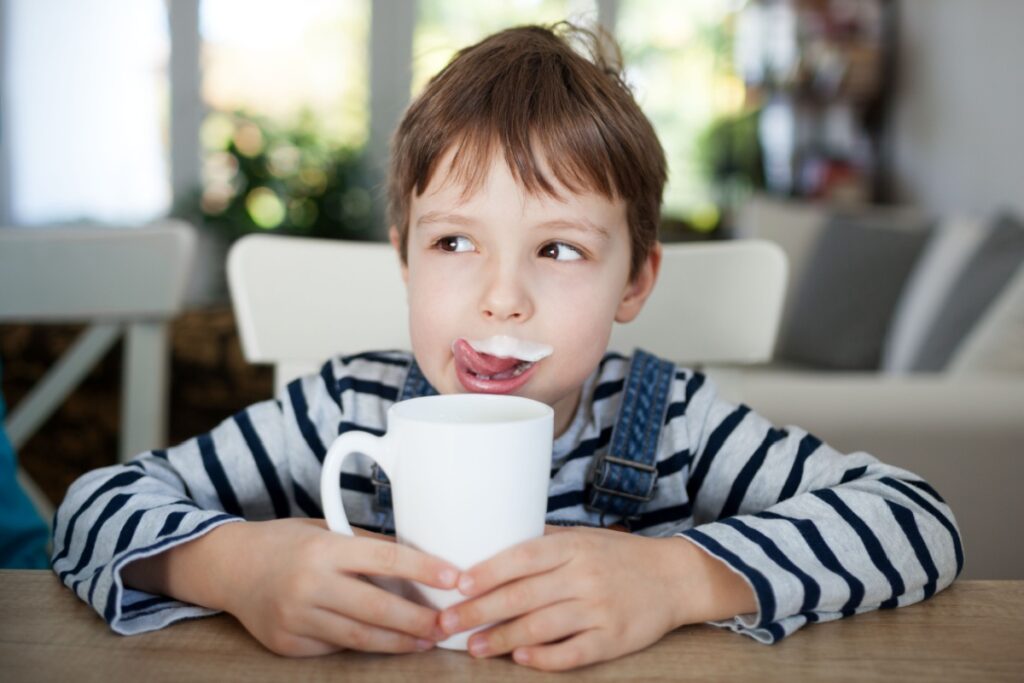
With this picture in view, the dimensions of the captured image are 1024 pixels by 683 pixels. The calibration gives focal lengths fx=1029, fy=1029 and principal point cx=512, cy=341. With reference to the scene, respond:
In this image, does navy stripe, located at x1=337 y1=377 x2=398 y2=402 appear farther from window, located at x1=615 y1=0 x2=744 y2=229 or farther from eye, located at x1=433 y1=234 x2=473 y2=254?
window, located at x1=615 y1=0 x2=744 y2=229

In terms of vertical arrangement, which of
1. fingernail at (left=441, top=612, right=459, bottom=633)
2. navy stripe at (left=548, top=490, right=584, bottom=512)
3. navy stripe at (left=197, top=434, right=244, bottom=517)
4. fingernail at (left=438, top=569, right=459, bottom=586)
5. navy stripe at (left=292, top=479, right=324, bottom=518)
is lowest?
navy stripe at (left=292, top=479, right=324, bottom=518)

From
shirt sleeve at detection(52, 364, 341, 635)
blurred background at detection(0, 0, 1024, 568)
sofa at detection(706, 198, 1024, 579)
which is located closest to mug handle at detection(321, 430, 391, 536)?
shirt sleeve at detection(52, 364, 341, 635)

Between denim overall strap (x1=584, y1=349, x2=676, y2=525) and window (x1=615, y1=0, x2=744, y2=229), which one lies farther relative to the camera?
window (x1=615, y1=0, x2=744, y2=229)

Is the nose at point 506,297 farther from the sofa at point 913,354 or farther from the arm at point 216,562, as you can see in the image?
the sofa at point 913,354

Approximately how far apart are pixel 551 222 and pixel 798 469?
0.29m

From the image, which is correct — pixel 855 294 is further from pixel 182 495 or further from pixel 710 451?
pixel 182 495

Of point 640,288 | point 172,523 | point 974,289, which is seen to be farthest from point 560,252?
point 974,289

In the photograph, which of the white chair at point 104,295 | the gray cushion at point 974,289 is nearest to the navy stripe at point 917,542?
the white chair at point 104,295

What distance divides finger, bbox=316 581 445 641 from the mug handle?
0.13ft

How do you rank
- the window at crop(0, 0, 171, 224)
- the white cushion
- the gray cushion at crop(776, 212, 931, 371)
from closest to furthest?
the white cushion → the gray cushion at crop(776, 212, 931, 371) → the window at crop(0, 0, 171, 224)

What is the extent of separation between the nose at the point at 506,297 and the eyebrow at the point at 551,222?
1.8 inches

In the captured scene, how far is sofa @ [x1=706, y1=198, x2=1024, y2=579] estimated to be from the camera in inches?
65.2

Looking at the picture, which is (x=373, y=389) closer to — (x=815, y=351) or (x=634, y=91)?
(x=634, y=91)

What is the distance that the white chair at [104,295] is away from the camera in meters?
1.29
